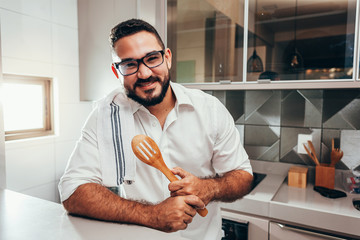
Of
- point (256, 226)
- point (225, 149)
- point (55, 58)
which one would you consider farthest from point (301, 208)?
point (55, 58)

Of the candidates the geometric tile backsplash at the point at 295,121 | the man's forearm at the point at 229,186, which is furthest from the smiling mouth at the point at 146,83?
the geometric tile backsplash at the point at 295,121

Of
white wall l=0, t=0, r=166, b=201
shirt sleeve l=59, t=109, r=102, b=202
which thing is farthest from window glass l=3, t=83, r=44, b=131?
shirt sleeve l=59, t=109, r=102, b=202

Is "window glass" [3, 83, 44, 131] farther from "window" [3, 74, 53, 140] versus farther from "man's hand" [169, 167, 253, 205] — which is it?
"man's hand" [169, 167, 253, 205]

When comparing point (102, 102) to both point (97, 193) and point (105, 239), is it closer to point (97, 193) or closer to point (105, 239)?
point (97, 193)

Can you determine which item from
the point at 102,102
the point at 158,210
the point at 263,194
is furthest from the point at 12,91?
the point at 263,194

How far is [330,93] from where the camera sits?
1.77 meters

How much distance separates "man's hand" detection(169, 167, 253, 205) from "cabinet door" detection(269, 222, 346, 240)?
0.57 metres

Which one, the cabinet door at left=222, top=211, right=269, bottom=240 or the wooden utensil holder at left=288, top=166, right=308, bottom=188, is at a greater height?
the wooden utensil holder at left=288, top=166, right=308, bottom=188

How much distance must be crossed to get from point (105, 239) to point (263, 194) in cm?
122

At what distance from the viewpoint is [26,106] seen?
1.86m

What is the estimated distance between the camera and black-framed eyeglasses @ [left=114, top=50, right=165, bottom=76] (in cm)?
93

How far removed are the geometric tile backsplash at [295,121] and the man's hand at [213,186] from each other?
102cm

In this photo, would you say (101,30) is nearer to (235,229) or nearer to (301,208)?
(235,229)

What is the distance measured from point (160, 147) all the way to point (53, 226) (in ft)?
1.67
